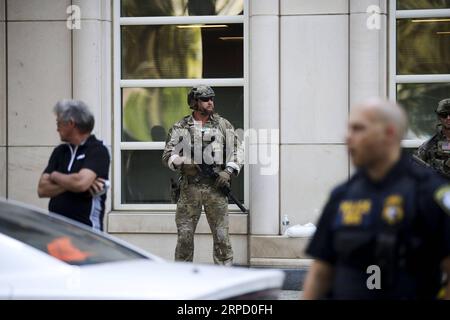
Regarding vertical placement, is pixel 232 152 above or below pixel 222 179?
above

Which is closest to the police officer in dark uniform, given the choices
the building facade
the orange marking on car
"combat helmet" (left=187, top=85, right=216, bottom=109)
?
the orange marking on car

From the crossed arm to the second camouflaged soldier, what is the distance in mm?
2798

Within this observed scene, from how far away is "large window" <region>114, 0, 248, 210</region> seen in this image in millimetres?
10938

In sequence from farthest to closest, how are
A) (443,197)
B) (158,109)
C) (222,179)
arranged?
(158,109) < (222,179) < (443,197)

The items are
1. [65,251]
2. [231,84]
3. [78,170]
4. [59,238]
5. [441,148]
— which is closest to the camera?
[65,251]

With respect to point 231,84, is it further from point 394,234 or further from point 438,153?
point 394,234

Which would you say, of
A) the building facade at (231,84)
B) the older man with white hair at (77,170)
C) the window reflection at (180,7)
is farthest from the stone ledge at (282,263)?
the older man with white hair at (77,170)

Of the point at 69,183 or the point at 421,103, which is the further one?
the point at 421,103

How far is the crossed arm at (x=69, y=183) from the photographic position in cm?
658

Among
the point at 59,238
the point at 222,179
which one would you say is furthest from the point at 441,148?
the point at 59,238

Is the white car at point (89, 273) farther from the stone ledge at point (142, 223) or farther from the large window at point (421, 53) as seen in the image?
the large window at point (421, 53)

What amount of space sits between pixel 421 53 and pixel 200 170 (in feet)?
10.2

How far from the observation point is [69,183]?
21.6 feet

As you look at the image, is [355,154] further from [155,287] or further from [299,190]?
[299,190]
